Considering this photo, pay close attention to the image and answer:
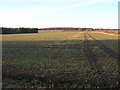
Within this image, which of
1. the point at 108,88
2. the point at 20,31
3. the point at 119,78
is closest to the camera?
the point at 108,88

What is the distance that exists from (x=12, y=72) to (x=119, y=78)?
26.9 ft

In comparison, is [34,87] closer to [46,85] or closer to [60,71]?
[46,85]

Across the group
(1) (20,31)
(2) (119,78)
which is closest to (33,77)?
(2) (119,78)

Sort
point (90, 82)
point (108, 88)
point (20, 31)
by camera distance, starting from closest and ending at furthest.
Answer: point (108, 88) < point (90, 82) < point (20, 31)

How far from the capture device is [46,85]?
10.2 meters

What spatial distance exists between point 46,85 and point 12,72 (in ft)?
14.8

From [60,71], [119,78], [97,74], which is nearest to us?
[119,78]

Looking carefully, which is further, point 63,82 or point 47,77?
point 47,77

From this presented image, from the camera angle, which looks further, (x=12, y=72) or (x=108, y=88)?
(x=12, y=72)

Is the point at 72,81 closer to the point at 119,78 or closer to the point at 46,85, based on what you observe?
the point at 46,85

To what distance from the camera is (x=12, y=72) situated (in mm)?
13531

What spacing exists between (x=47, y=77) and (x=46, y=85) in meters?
1.68

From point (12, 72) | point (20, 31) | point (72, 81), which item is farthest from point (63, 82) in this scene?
point (20, 31)

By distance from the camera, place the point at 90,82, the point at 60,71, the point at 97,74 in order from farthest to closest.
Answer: the point at 60,71
the point at 97,74
the point at 90,82
